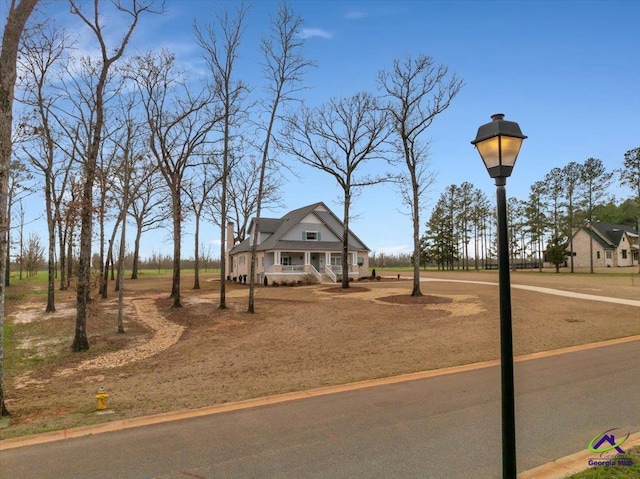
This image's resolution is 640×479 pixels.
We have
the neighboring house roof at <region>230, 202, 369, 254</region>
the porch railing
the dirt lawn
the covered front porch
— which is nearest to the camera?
the dirt lawn

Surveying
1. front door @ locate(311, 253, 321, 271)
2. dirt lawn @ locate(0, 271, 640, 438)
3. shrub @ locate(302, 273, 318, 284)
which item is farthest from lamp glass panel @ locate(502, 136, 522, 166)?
front door @ locate(311, 253, 321, 271)

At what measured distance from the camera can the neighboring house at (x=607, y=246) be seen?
56219 mm

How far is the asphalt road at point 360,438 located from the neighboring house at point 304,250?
2781 centimetres

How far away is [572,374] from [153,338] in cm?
1181

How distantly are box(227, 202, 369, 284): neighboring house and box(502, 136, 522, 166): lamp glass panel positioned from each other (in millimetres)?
30092

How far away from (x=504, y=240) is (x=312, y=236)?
1334 inches

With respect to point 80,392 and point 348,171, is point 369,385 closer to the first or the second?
point 80,392

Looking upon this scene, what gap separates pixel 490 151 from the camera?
3980mm

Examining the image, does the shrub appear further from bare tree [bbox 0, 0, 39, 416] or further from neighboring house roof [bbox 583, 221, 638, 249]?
neighboring house roof [bbox 583, 221, 638, 249]

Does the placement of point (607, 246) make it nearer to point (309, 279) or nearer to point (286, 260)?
point (309, 279)

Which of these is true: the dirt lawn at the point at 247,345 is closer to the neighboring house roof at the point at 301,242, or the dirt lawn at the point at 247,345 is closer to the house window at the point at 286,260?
the neighboring house roof at the point at 301,242

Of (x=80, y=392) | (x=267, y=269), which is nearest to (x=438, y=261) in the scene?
(x=267, y=269)

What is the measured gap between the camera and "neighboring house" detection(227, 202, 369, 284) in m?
34.4

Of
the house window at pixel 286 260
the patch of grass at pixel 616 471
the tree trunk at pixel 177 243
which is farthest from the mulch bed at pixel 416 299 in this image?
the house window at pixel 286 260
